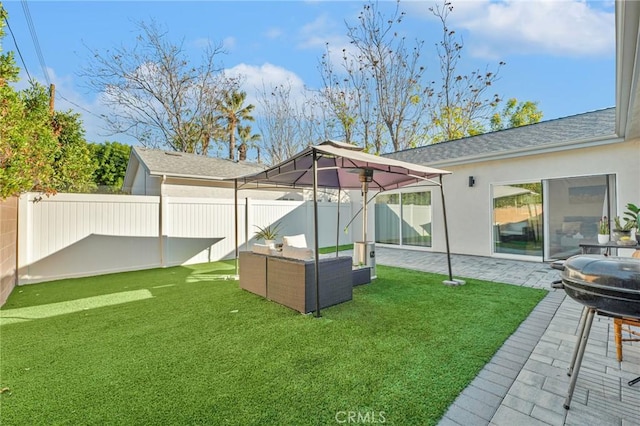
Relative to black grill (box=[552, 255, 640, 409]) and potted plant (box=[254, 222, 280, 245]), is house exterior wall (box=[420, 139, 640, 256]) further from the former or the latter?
black grill (box=[552, 255, 640, 409])

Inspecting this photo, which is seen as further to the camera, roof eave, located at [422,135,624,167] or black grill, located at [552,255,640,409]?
roof eave, located at [422,135,624,167]

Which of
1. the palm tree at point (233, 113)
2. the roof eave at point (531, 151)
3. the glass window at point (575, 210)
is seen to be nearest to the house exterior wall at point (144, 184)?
the palm tree at point (233, 113)

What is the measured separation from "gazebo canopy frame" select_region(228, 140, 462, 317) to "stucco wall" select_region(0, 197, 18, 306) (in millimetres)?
3949

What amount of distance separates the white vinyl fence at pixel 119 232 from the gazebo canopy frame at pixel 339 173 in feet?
5.49

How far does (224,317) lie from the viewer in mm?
4195

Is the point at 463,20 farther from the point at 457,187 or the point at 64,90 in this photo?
the point at 64,90

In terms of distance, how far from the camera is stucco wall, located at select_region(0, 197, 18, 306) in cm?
493

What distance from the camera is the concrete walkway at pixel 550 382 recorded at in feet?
6.84

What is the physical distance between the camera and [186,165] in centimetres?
1065

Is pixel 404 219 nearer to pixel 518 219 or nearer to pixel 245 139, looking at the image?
pixel 518 219

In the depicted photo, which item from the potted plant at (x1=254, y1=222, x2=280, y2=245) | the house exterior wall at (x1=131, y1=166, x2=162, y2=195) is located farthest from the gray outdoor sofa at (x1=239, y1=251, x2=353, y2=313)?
the house exterior wall at (x1=131, y1=166, x2=162, y2=195)

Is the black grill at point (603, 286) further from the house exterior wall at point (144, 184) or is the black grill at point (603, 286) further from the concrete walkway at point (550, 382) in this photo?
the house exterior wall at point (144, 184)

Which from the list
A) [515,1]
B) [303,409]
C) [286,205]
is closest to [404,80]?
[515,1]

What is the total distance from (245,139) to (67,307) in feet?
60.6
